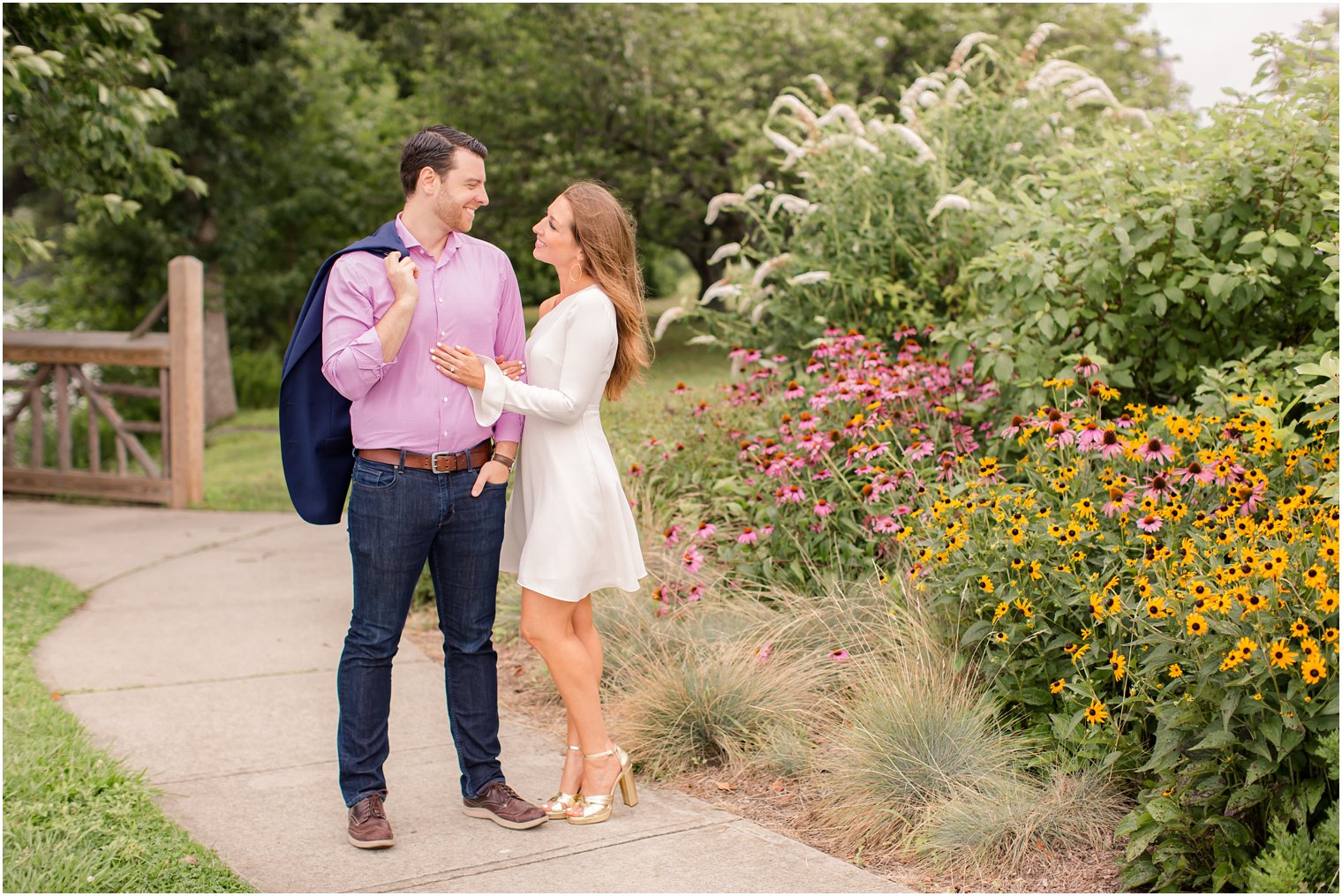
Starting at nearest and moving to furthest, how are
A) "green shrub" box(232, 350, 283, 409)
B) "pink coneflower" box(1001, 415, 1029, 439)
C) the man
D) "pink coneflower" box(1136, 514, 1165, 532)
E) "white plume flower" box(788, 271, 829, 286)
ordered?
the man, "pink coneflower" box(1136, 514, 1165, 532), "pink coneflower" box(1001, 415, 1029, 439), "white plume flower" box(788, 271, 829, 286), "green shrub" box(232, 350, 283, 409)

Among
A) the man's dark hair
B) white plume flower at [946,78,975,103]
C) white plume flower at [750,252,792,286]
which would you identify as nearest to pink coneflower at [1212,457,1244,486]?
the man's dark hair

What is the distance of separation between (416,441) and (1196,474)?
250 cm

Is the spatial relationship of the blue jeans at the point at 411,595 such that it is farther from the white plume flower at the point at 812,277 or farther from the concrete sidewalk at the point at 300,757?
the white plume flower at the point at 812,277

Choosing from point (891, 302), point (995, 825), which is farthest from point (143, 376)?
point (995, 825)

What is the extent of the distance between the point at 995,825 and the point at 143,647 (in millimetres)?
4524

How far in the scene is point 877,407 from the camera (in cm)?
555

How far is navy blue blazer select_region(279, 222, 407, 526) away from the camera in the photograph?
385cm

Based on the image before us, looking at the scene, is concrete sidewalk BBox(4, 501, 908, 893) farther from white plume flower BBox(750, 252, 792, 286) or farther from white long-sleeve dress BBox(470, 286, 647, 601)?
white plume flower BBox(750, 252, 792, 286)

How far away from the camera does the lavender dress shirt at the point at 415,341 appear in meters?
3.62

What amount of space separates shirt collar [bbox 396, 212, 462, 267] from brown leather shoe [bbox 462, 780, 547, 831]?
1705 millimetres

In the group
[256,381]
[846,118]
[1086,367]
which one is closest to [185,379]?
[846,118]

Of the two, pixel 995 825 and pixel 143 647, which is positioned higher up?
pixel 995 825

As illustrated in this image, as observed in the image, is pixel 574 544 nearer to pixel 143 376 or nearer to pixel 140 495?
pixel 140 495

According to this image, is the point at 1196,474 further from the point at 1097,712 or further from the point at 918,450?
the point at 918,450
